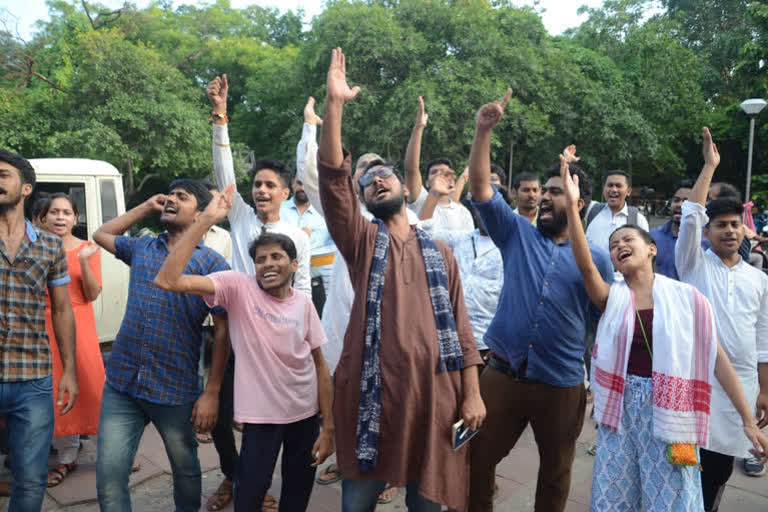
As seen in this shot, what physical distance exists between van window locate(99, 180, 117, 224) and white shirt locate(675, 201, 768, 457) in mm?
5314

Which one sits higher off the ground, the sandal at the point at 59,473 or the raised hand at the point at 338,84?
the raised hand at the point at 338,84

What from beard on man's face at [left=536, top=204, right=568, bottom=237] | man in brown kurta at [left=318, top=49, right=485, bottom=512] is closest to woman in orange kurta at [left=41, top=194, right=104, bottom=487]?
man in brown kurta at [left=318, top=49, right=485, bottom=512]

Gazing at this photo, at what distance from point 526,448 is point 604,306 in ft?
6.34

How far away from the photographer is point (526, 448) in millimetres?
4293

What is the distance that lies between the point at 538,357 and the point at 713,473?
1251mm

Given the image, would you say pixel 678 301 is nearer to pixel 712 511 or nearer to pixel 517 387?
pixel 517 387

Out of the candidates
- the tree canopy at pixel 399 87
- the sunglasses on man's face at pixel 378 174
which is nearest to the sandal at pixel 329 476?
the sunglasses on man's face at pixel 378 174

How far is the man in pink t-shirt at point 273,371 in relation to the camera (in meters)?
2.57

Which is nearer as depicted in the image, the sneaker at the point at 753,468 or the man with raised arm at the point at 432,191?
the man with raised arm at the point at 432,191

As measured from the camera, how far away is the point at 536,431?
2.85 m

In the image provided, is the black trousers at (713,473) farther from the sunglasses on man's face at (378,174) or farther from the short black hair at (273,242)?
the short black hair at (273,242)

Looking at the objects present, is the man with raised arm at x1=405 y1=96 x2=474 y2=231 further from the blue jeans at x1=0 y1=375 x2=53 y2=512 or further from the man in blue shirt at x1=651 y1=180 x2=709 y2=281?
the blue jeans at x1=0 y1=375 x2=53 y2=512

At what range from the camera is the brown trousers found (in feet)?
9.14

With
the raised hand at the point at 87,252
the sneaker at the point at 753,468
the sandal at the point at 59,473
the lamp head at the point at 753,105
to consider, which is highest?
the lamp head at the point at 753,105
